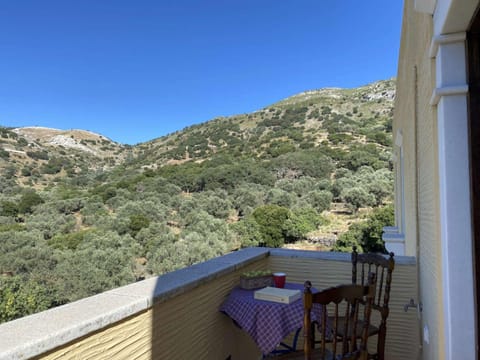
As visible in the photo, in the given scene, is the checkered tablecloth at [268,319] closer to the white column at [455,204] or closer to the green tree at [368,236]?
the white column at [455,204]

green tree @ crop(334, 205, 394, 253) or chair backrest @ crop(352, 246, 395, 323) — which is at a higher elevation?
chair backrest @ crop(352, 246, 395, 323)

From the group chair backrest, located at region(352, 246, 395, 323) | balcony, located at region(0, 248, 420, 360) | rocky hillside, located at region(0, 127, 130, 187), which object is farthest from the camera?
rocky hillside, located at region(0, 127, 130, 187)

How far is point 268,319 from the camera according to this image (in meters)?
2.01

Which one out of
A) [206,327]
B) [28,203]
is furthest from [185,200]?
[206,327]

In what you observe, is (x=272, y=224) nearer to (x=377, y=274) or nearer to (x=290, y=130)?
(x=377, y=274)

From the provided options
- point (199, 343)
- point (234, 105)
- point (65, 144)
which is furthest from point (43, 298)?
point (234, 105)

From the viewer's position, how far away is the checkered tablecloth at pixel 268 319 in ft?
6.41

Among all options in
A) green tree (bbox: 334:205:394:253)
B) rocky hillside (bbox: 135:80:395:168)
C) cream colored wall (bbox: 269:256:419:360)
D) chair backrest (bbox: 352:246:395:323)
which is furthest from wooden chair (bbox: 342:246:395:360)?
rocky hillside (bbox: 135:80:395:168)

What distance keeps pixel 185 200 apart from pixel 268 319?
51.1 feet

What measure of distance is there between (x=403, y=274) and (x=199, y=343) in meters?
1.85

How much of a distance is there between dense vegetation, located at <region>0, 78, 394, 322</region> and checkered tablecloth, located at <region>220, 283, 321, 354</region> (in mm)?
6180

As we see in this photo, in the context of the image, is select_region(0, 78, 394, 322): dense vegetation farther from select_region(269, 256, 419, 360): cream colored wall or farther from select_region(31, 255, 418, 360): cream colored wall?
select_region(269, 256, 419, 360): cream colored wall

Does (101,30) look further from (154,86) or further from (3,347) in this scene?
(3,347)

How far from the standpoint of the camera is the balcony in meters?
1.20
